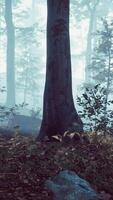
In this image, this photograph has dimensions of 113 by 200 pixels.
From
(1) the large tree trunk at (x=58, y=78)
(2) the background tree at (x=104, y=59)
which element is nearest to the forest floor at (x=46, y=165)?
(1) the large tree trunk at (x=58, y=78)

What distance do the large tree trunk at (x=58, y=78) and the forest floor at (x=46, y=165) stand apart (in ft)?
2.77

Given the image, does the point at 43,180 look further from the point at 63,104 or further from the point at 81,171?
the point at 63,104

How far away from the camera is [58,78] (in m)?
9.45

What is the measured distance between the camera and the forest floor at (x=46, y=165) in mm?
6219

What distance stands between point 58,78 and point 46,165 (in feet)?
9.71

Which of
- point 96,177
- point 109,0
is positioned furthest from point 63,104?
point 109,0

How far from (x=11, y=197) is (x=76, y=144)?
288 centimetres

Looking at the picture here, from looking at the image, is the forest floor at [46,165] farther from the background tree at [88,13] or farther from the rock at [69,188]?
the background tree at [88,13]

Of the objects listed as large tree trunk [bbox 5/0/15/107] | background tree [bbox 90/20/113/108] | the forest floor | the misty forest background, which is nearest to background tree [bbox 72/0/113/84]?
Answer: the misty forest background

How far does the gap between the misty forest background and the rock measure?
2698 millimetres

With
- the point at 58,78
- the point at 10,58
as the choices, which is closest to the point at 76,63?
the point at 10,58

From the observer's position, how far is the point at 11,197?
5848 millimetres

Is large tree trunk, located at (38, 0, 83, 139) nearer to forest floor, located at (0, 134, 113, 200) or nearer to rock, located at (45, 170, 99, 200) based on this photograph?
forest floor, located at (0, 134, 113, 200)

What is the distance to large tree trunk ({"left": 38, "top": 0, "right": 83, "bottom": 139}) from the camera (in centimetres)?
936
